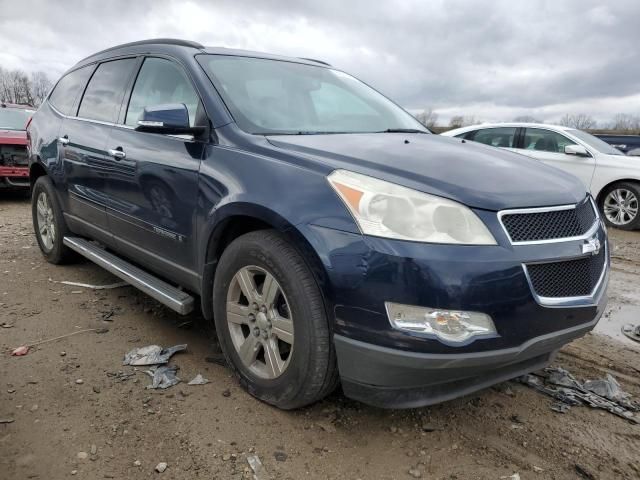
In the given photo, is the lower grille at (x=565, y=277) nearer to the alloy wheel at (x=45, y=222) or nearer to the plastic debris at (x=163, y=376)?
the plastic debris at (x=163, y=376)

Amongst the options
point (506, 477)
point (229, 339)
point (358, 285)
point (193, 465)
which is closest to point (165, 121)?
point (229, 339)

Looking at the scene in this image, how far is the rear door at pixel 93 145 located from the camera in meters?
3.59

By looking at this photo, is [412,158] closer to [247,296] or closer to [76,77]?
[247,296]

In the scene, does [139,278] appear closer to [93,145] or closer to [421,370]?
[93,145]

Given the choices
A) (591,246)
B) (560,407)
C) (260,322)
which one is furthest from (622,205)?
(260,322)

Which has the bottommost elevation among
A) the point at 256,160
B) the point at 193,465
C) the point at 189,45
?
the point at 193,465

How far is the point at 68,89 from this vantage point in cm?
459

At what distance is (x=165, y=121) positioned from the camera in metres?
2.62

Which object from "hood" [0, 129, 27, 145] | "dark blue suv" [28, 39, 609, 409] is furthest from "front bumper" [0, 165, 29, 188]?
"dark blue suv" [28, 39, 609, 409]

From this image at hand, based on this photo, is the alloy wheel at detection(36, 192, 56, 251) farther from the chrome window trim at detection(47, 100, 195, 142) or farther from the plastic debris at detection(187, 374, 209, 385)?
the plastic debris at detection(187, 374, 209, 385)

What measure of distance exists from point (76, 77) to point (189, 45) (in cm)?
191

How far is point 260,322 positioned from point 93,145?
2.16 m

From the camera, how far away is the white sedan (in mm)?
7578

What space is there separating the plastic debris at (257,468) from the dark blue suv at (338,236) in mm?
300
